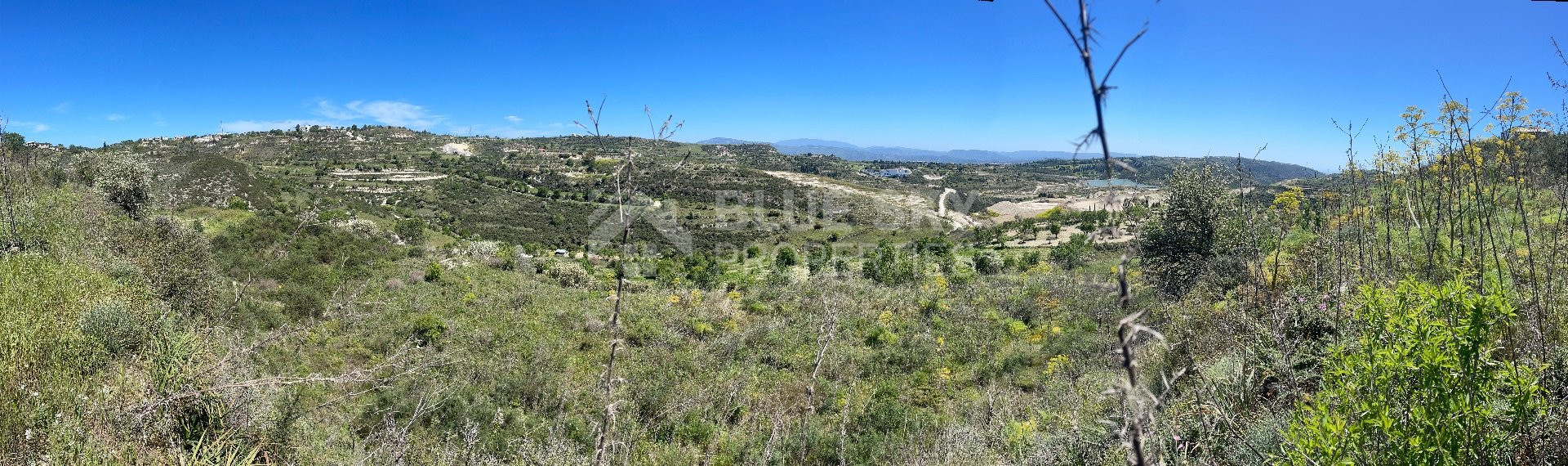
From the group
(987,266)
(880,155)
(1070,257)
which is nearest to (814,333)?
(987,266)

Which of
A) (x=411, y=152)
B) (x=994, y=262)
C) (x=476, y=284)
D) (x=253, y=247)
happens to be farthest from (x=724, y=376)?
(x=411, y=152)

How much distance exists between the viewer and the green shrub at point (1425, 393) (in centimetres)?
147

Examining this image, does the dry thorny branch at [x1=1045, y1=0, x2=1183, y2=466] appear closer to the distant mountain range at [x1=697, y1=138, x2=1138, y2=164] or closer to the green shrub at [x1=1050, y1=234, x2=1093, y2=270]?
the green shrub at [x1=1050, y1=234, x2=1093, y2=270]

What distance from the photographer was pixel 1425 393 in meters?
1.52

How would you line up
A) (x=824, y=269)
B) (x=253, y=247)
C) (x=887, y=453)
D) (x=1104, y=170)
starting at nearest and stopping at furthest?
1. (x=1104, y=170)
2. (x=887, y=453)
3. (x=253, y=247)
4. (x=824, y=269)

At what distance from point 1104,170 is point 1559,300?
401cm

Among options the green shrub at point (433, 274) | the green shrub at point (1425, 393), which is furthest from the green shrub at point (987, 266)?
the green shrub at point (1425, 393)

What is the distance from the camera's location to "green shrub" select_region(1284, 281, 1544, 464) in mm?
1469

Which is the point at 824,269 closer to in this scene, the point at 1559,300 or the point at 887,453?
the point at 887,453

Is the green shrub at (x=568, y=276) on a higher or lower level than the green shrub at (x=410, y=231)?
lower

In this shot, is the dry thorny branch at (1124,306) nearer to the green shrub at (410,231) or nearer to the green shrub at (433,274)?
the green shrub at (433,274)

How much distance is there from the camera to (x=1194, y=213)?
430 inches

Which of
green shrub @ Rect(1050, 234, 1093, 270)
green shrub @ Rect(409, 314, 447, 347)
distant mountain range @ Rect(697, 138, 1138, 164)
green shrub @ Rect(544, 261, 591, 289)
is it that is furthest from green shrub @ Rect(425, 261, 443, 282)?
distant mountain range @ Rect(697, 138, 1138, 164)

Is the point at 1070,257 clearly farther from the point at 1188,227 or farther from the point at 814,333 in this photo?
the point at 814,333
